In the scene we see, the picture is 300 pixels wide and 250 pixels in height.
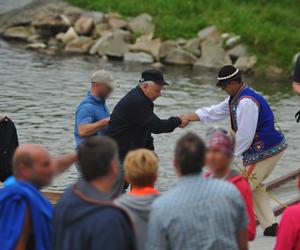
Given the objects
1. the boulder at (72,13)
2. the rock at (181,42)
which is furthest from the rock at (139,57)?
the boulder at (72,13)

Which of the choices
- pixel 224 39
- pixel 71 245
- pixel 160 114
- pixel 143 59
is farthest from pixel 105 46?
pixel 71 245

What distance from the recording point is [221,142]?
555cm

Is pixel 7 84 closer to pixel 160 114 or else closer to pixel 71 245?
pixel 160 114

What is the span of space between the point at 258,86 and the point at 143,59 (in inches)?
202

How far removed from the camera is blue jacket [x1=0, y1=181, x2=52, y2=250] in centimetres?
Answer: 538

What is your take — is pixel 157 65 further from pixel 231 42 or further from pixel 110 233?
pixel 110 233

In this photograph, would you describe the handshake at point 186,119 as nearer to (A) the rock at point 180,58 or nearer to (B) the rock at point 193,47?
(A) the rock at point 180,58

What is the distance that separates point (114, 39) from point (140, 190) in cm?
2595

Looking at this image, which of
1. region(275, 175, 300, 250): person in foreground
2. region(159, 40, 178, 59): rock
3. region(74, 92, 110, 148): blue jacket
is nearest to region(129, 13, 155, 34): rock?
region(159, 40, 178, 59): rock

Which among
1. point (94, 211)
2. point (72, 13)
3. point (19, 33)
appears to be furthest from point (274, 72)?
point (94, 211)

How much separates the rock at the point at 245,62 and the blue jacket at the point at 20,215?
2402cm

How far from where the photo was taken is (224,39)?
102 ft

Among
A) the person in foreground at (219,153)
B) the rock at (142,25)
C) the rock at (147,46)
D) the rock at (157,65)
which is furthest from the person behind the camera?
the rock at (142,25)

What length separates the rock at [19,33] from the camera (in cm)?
3294
